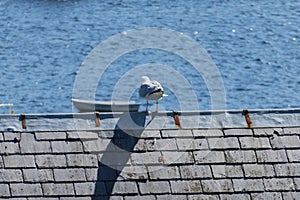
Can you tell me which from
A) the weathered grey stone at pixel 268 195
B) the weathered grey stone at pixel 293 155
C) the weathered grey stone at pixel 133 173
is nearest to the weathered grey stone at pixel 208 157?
the weathered grey stone at pixel 268 195

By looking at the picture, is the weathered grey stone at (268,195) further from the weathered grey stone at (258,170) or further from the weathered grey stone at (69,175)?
the weathered grey stone at (69,175)

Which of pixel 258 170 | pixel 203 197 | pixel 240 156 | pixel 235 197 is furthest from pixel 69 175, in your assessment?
pixel 258 170

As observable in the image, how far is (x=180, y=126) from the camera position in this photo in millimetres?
14891

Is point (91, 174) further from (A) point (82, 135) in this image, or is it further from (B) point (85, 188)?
(A) point (82, 135)

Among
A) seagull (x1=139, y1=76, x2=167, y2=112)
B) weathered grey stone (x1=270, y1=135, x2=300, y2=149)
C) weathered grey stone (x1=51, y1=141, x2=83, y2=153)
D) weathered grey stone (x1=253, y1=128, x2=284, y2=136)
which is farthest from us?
seagull (x1=139, y1=76, x2=167, y2=112)

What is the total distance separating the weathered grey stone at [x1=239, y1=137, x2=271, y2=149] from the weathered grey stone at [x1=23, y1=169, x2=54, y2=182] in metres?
3.19

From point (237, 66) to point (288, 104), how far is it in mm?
6323

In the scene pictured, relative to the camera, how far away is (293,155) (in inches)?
573

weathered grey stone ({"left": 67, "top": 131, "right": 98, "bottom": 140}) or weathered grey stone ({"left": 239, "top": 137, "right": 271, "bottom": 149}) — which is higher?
weathered grey stone ({"left": 239, "top": 137, "right": 271, "bottom": 149})

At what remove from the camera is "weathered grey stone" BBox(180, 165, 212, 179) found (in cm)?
1435

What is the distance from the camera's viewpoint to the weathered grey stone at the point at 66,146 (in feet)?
47.7

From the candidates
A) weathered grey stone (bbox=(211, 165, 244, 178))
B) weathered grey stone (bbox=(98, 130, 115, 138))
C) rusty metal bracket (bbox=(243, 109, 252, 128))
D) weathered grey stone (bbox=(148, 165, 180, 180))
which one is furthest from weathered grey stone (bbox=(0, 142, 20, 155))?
rusty metal bracket (bbox=(243, 109, 252, 128))

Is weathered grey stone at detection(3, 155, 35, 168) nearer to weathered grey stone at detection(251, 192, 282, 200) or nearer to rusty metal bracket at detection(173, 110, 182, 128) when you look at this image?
rusty metal bracket at detection(173, 110, 182, 128)

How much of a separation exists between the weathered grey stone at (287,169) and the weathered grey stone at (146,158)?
6.25 ft
